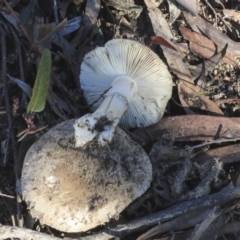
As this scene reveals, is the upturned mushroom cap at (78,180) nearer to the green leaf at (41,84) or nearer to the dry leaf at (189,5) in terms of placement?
the green leaf at (41,84)

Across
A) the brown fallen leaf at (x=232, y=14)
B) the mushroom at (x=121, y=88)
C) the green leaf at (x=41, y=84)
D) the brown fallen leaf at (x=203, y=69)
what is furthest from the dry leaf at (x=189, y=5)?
the green leaf at (x=41, y=84)

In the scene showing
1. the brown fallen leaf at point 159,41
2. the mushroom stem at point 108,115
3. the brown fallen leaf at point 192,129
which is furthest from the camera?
the brown fallen leaf at point 192,129

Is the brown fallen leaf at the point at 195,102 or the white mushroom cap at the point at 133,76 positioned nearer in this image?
the white mushroom cap at the point at 133,76

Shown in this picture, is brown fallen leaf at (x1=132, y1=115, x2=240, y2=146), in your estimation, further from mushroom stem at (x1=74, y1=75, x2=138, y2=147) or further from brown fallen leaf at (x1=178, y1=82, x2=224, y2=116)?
mushroom stem at (x1=74, y1=75, x2=138, y2=147)

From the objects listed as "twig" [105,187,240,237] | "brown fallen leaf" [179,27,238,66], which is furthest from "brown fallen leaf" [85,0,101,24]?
"twig" [105,187,240,237]

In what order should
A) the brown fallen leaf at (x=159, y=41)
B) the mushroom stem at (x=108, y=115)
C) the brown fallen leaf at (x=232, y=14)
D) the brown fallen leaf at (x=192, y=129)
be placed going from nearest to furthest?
the mushroom stem at (x=108, y=115), the brown fallen leaf at (x=159, y=41), the brown fallen leaf at (x=192, y=129), the brown fallen leaf at (x=232, y=14)

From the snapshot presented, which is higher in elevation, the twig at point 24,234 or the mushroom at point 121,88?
the mushroom at point 121,88

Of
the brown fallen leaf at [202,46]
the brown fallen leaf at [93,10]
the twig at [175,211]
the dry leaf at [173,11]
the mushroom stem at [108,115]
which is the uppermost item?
the brown fallen leaf at [93,10]
